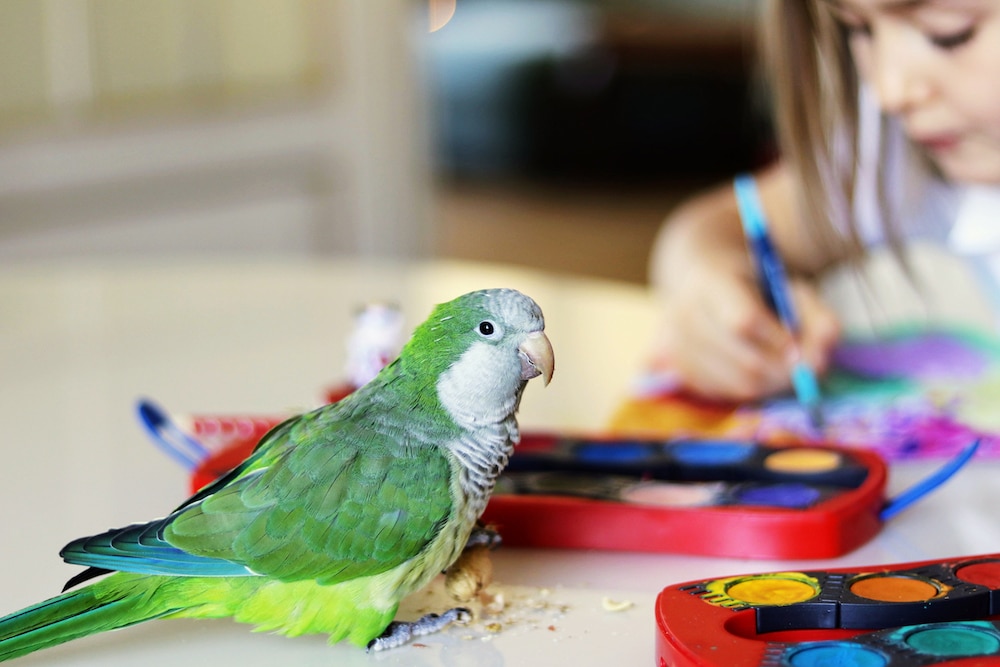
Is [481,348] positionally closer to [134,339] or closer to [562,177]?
[134,339]

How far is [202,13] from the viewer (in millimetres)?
2158

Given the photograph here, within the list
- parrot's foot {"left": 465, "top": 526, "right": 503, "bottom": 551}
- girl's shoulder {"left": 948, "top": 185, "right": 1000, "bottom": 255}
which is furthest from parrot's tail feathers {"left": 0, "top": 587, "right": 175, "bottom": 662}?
girl's shoulder {"left": 948, "top": 185, "right": 1000, "bottom": 255}

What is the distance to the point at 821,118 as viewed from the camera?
88 centimetres

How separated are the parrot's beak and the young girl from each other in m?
0.39

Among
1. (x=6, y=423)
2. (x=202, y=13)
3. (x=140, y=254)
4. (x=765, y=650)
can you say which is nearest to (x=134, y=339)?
(x=6, y=423)

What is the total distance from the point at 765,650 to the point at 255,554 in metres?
0.19

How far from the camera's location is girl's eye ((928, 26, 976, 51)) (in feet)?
2.26

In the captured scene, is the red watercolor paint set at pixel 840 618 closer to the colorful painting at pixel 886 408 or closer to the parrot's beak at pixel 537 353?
the parrot's beak at pixel 537 353

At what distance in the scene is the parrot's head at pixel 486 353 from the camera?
0.44 meters

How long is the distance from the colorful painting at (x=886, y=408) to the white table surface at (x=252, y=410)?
0.03m

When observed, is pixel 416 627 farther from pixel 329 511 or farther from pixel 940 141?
pixel 940 141

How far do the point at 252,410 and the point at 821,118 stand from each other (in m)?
0.50

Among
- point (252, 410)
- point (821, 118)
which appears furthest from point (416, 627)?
point (821, 118)

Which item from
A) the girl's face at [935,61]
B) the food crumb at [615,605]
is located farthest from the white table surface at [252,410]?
the girl's face at [935,61]
